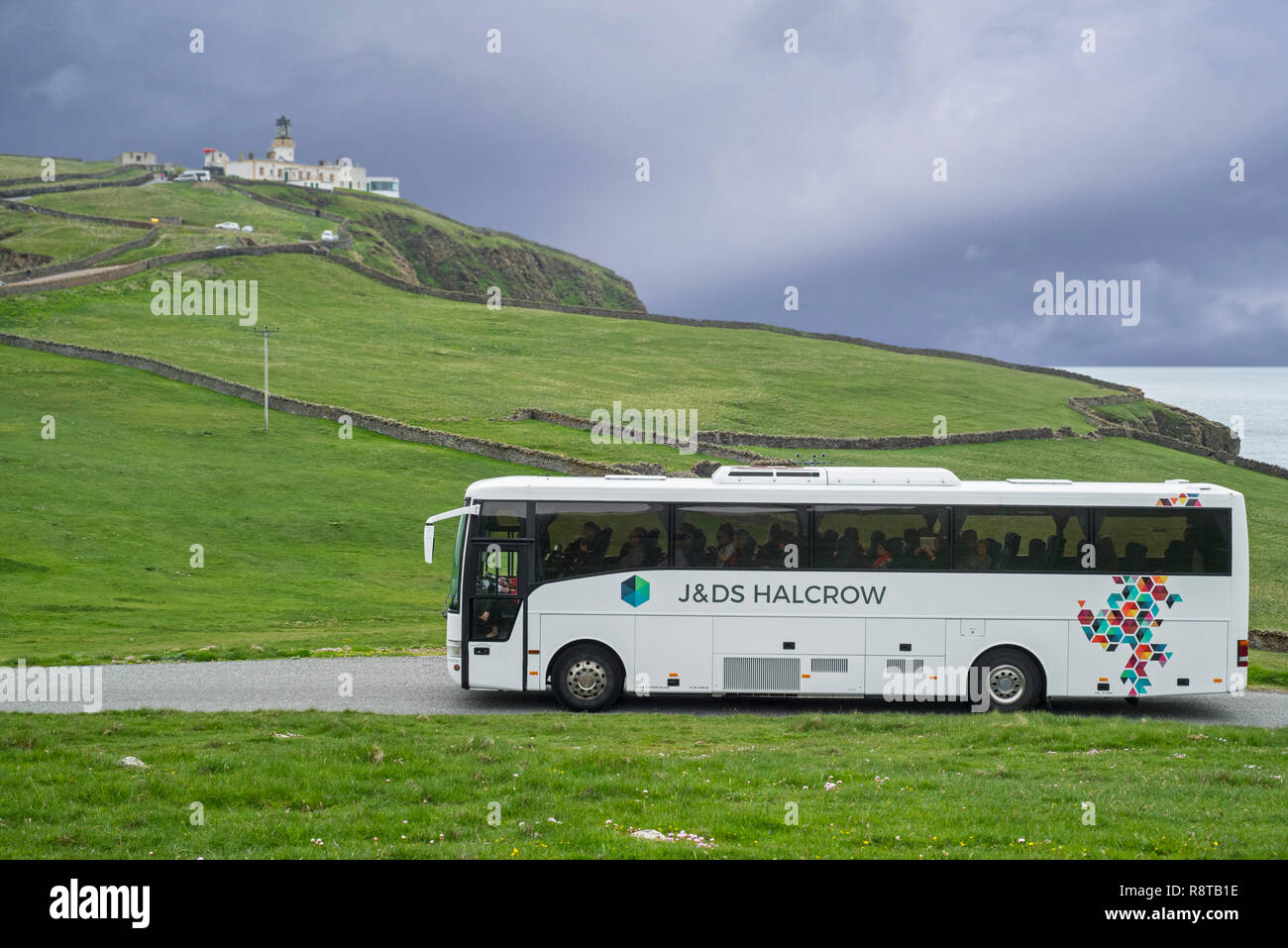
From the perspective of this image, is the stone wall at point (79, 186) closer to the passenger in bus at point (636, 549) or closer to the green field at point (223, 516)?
the green field at point (223, 516)

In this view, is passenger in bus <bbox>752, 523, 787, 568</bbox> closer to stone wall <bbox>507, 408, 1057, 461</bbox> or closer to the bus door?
the bus door

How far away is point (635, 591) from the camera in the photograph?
20.5 m

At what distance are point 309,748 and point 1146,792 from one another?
32.2 feet

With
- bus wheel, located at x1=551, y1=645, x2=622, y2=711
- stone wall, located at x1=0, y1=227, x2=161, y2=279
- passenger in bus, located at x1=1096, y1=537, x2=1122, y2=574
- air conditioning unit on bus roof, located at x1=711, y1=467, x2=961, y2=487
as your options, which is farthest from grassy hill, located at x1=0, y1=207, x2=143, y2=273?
passenger in bus, located at x1=1096, y1=537, x2=1122, y2=574

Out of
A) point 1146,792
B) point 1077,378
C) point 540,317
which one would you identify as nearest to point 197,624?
point 1146,792

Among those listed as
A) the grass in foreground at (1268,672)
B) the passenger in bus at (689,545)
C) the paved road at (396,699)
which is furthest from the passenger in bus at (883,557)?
the grass in foreground at (1268,672)

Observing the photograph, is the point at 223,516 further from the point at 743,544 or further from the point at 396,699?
the point at 743,544

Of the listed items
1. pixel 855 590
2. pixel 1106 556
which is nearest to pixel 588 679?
pixel 855 590

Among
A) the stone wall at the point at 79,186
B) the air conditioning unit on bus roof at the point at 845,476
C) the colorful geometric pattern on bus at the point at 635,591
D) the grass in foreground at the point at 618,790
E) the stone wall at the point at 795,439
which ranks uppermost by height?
the stone wall at the point at 79,186

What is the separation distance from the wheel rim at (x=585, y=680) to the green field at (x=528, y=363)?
150 feet

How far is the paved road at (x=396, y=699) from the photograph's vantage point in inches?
795

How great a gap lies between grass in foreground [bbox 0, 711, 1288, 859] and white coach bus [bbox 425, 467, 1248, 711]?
10.2ft

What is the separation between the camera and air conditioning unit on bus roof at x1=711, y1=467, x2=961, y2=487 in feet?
68.0
